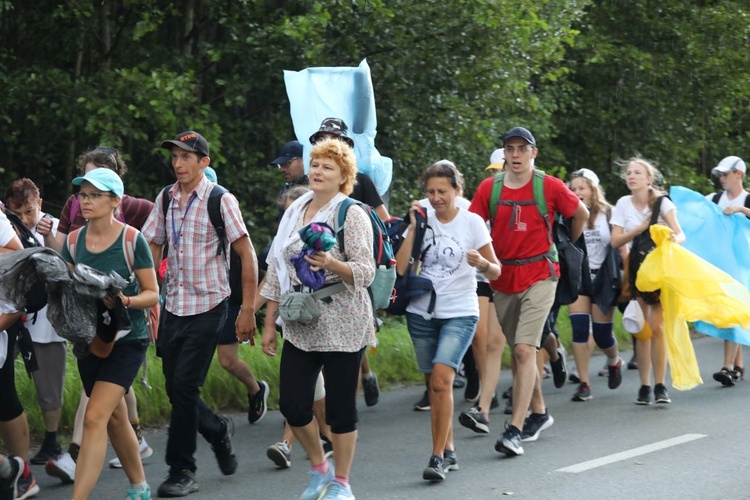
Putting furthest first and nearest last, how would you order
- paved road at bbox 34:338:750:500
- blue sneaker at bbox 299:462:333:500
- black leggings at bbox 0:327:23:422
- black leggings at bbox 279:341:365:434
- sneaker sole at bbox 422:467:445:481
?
sneaker sole at bbox 422:467:445:481
paved road at bbox 34:338:750:500
black leggings at bbox 0:327:23:422
blue sneaker at bbox 299:462:333:500
black leggings at bbox 279:341:365:434

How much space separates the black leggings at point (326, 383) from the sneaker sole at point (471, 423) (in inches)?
79.1

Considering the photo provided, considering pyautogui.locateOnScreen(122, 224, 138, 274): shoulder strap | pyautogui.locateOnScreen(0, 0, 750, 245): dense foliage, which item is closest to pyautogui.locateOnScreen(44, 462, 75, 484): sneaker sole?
pyautogui.locateOnScreen(122, 224, 138, 274): shoulder strap

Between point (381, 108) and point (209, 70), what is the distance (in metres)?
2.11

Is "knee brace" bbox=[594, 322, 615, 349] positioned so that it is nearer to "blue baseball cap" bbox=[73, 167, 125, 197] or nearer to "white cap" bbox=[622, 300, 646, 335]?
"white cap" bbox=[622, 300, 646, 335]

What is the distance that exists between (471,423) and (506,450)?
0.50 m

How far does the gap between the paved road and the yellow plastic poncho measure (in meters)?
0.64

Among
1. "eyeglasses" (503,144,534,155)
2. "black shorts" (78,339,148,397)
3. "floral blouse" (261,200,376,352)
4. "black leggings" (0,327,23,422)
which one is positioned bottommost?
"black leggings" (0,327,23,422)

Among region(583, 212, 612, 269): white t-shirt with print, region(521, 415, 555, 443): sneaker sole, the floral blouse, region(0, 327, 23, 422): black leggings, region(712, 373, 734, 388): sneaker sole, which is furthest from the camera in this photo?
region(712, 373, 734, 388): sneaker sole

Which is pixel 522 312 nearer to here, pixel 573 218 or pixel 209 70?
pixel 573 218

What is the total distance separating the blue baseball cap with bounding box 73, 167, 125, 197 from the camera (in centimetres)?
592

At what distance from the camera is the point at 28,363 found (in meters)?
6.68

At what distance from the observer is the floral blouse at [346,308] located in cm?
593

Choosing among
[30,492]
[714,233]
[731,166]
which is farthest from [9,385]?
[731,166]

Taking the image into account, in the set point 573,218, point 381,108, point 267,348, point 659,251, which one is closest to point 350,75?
point 573,218
